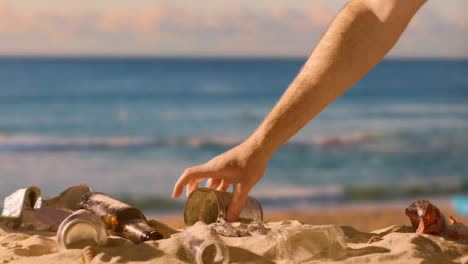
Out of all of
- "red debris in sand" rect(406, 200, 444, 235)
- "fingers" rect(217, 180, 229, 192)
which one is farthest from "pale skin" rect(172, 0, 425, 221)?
"red debris in sand" rect(406, 200, 444, 235)

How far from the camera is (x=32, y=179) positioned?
815 cm

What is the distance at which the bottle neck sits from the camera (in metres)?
1.98

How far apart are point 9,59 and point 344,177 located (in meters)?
22.0

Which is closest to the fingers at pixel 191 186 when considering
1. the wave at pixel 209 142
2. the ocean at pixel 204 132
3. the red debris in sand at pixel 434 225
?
the red debris in sand at pixel 434 225

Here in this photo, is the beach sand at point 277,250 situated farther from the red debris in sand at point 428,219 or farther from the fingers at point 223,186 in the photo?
the fingers at point 223,186

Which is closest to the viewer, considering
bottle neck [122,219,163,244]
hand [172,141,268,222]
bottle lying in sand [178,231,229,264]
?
bottle lying in sand [178,231,229,264]

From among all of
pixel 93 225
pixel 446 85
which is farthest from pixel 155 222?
pixel 446 85

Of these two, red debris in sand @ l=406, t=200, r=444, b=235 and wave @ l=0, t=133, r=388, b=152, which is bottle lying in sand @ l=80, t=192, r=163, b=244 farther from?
wave @ l=0, t=133, r=388, b=152

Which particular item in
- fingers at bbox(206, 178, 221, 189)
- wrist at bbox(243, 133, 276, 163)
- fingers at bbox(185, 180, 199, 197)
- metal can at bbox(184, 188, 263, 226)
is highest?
wrist at bbox(243, 133, 276, 163)

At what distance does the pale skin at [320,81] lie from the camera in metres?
2.17

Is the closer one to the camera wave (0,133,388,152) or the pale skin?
the pale skin

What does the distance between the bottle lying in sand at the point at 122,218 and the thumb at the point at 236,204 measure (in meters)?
0.34

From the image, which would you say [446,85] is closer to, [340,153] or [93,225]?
[340,153]

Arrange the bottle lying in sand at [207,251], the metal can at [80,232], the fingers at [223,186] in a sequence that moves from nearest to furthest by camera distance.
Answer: the bottle lying in sand at [207,251] → the metal can at [80,232] → the fingers at [223,186]
